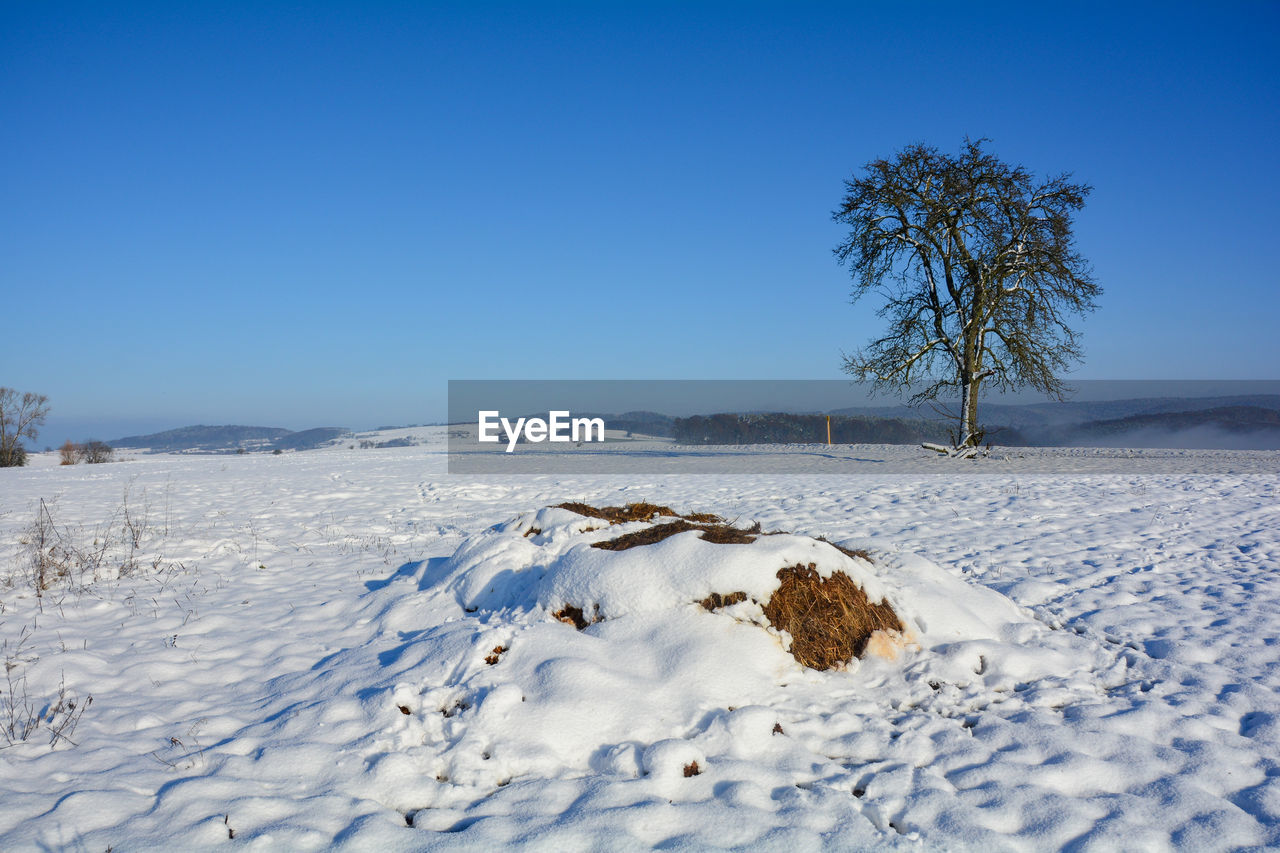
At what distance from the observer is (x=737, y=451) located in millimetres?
23750

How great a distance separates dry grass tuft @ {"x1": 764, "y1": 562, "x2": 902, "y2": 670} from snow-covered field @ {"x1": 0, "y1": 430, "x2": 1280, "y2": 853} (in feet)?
0.45

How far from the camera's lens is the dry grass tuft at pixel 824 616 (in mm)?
4094

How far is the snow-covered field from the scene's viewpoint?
2629 mm

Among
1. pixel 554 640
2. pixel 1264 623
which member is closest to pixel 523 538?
pixel 554 640

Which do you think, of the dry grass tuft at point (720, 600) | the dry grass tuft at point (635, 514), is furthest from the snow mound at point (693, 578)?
the dry grass tuft at point (635, 514)

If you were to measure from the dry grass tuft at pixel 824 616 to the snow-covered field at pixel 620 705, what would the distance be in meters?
0.14

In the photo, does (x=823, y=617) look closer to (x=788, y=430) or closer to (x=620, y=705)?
(x=620, y=705)

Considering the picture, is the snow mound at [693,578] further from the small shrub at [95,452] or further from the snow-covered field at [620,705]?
the small shrub at [95,452]

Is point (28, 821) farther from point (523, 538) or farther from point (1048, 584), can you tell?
point (1048, 584)

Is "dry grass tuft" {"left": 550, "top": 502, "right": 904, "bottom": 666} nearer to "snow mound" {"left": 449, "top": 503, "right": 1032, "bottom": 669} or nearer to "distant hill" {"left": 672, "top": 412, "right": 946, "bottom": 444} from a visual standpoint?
"snow mound" {"left": 449, "top": 503, "right": 1032, "bottom": 669}

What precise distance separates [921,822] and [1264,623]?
4286 mm

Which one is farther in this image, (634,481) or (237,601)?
(634,481)

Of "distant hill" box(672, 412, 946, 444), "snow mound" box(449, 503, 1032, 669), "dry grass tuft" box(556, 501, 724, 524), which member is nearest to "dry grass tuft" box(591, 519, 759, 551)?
"snow mound" box(449, 503, 1032, 669)

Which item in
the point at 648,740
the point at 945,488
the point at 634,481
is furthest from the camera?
the point at 634,481
